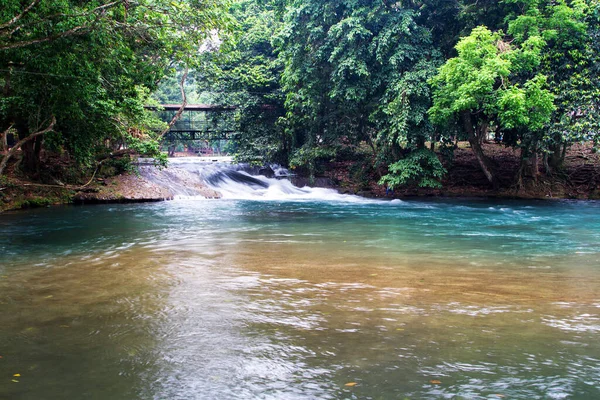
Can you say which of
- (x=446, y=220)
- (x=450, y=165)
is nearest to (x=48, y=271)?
(x=446, y=220)

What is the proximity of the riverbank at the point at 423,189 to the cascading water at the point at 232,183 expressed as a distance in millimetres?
370

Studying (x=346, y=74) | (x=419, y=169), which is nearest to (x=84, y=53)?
(x=346, y=74)

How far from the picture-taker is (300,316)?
16.4 ft

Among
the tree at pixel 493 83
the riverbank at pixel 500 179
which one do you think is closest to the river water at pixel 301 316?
the tree at pixel 493 83

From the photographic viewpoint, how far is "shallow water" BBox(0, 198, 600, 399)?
3.55m

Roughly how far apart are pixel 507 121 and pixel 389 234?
7.09 meters

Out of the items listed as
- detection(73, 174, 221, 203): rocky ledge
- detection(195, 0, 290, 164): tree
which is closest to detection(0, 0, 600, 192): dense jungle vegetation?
detection(195, 0, 290, 164): tree

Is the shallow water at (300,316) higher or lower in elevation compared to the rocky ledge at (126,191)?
lower

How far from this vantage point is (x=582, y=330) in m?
4.50

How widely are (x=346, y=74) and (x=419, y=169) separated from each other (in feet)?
14.9

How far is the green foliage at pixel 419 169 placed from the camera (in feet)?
60.1

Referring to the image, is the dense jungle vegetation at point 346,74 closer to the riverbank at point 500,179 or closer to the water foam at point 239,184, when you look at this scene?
the riverbank at point 500,179

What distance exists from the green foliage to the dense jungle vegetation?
2.3 inches

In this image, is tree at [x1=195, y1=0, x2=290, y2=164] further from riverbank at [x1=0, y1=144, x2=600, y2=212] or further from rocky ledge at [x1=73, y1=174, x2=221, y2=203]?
rocky ledge at [x1=73, y1=174, x2=221, y2=203]
